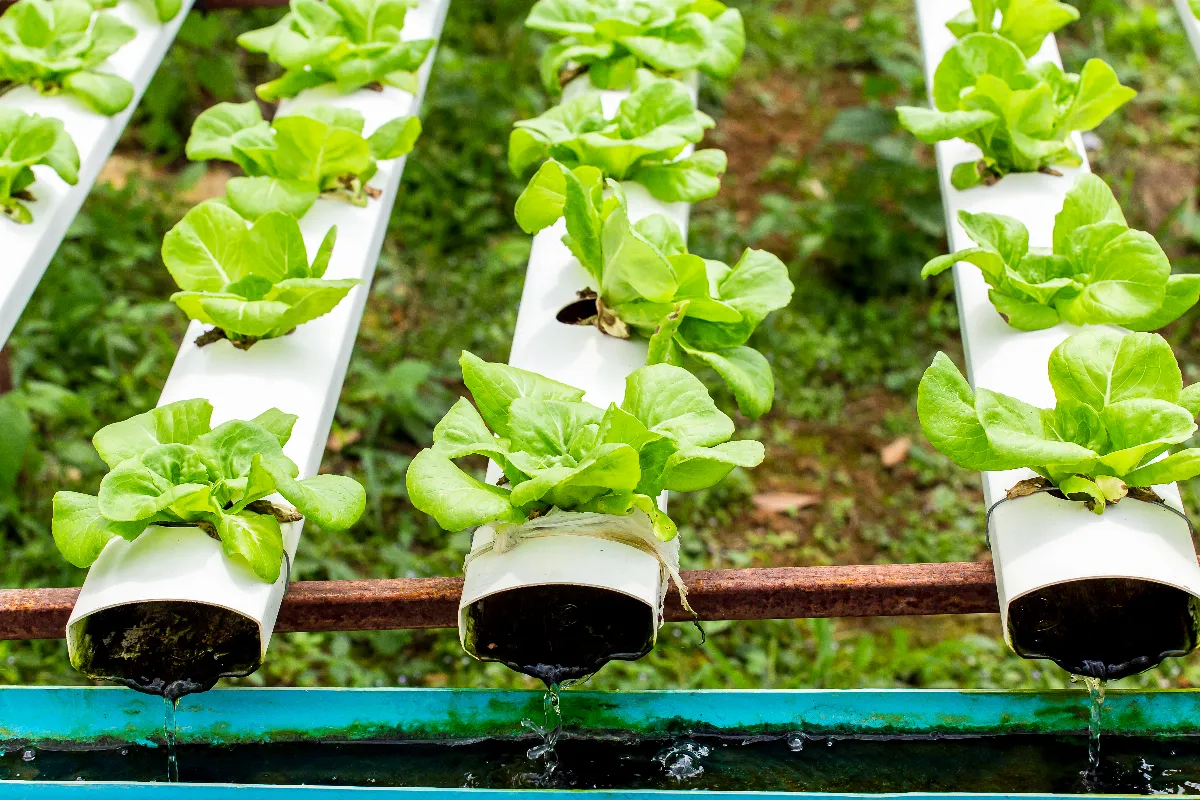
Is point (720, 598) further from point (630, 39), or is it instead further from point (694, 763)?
point (630, 39)

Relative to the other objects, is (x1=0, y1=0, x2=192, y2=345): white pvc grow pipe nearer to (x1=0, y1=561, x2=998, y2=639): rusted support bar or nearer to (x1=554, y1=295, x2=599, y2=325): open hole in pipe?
(x1=0, y1=561, x2=998, y2=639): rusted support bar

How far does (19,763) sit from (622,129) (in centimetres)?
135

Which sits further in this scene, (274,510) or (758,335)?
(758,335)

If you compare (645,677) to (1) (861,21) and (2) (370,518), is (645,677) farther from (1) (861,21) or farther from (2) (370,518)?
(1) (861,21)

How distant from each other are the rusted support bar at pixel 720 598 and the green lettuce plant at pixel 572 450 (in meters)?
0.13

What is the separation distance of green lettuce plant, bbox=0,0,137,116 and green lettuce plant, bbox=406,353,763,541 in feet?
3.81

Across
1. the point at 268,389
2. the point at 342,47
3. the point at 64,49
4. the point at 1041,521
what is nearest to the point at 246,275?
the point at 268,389

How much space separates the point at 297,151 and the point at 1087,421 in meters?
1.33

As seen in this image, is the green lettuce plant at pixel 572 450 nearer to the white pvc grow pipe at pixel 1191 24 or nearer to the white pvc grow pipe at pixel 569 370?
the white pvc grow pipe at pixel 569 370

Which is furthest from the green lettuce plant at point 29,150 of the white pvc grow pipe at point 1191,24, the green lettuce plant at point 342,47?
the white pvc grow pipe at point 1191,24

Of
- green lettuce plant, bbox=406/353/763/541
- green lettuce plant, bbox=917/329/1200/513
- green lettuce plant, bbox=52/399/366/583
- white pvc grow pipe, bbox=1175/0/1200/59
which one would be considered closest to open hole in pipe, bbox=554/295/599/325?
green lettuce plant, bbox=406/353/763/541

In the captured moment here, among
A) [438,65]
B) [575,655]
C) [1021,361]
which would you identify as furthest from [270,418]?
[438,65]

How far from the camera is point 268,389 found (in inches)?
74.5

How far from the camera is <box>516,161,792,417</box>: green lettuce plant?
6.12 feet
